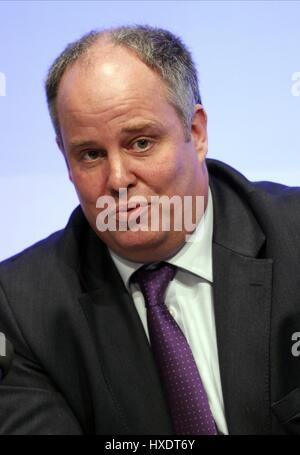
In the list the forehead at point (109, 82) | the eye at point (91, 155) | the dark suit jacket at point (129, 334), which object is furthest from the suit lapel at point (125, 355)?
the forehead at point (109, 82)

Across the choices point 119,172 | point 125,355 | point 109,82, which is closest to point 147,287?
point 125,355

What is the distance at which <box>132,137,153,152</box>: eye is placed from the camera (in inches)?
54.1

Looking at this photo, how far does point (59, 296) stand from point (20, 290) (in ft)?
0.26

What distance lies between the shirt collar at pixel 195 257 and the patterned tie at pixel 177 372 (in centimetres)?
6

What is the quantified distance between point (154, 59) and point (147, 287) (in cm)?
41

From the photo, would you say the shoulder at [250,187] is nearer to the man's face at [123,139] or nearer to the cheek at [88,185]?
the man's face at [123,139]

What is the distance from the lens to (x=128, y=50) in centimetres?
137

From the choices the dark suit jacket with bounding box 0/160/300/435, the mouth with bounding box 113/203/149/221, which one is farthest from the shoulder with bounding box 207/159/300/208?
the mouth with bounding box 113/203/149/221

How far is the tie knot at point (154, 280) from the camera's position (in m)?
1.45

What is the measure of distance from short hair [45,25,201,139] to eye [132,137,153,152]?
0.27 feet

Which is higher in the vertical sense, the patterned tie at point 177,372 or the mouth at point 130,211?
the mouth at point 130,211
